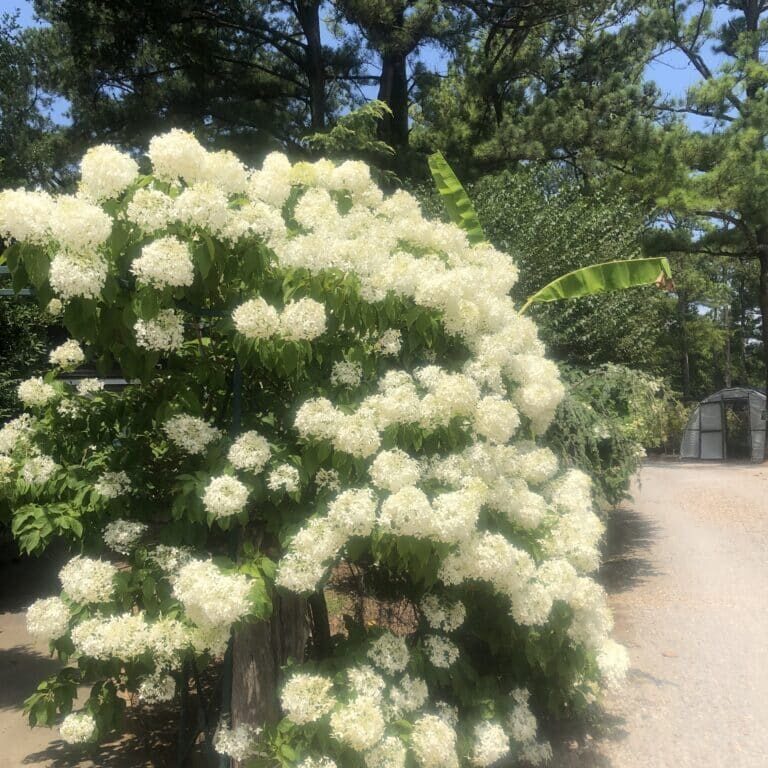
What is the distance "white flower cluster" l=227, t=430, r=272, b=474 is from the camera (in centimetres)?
316

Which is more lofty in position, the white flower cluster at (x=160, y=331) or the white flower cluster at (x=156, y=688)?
the white flower cluster at (x=160, y=331)

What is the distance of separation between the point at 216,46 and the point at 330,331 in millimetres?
12606

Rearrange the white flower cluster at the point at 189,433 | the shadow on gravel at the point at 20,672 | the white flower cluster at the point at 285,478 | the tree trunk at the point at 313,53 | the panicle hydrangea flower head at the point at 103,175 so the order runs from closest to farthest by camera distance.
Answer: the panicle hydrangea flower head at the point at 103,175, the white flower cluster at the point at 285,478, the white flower cluster at the point at 189,433, the shadow on gravel at the point at 20,672, the tree trunk at the point at 313,53

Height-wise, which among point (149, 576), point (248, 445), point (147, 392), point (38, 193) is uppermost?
point (38, 193)

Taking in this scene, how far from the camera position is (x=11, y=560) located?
10.8 m

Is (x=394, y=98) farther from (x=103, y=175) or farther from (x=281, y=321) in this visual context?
(x=281, y=321)

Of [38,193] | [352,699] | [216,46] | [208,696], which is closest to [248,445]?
[352,699]

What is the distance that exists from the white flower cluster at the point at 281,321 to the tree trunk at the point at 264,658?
1.52 meters

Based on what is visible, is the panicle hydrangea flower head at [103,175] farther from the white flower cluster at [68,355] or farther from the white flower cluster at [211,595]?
the white flower cluster at [211,595]

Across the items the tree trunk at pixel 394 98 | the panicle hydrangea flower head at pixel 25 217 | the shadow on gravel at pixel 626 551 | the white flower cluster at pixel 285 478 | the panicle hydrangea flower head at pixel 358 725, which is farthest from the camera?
the tree trunk at pixel 394 98

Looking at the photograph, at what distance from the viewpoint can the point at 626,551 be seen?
1062 centimetres

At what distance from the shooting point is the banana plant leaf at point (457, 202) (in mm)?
5719

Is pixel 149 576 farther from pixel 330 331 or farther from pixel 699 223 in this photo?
pixel 699 223

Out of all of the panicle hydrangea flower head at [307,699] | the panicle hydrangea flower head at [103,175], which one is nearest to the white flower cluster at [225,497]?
the panicle hydrangea flower head at [307,699]
